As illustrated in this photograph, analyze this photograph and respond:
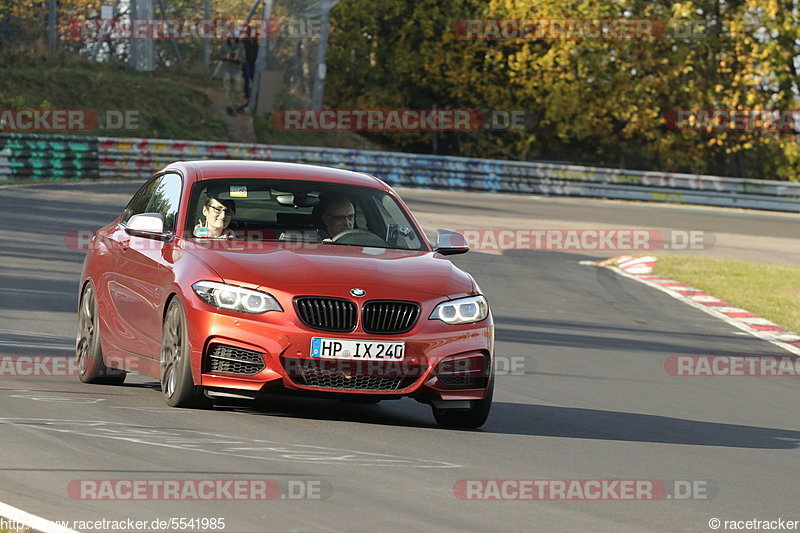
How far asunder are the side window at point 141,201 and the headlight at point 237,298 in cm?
211

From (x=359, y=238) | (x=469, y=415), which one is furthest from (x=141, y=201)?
(x=469, y=415)

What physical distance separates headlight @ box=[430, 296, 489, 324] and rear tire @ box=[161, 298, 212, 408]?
1.48 m

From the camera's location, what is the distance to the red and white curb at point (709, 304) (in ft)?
56.9

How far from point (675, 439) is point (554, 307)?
9.20 m

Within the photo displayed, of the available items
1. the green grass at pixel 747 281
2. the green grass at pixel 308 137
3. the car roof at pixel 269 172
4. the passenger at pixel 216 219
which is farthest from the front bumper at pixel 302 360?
the green grass at pixel 308 137

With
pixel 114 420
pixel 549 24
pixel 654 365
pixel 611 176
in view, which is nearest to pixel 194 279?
pixel 114 420

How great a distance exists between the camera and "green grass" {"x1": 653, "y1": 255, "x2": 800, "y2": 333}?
20172 millimetres

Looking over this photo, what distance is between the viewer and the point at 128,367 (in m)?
9.77

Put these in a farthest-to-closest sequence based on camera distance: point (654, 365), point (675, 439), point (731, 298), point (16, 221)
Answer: point (16, 221) → point (731, 298) → point (654, 365) → point (675, 439)

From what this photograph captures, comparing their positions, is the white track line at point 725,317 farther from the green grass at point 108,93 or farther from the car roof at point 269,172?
the green grass at point 108,93

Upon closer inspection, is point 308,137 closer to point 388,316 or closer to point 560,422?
point 560,422

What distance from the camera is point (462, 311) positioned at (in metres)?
9.02

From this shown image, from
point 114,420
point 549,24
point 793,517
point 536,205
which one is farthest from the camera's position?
point 549,24

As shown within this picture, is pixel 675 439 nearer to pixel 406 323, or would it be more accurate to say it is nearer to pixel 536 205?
pixel 406 323
